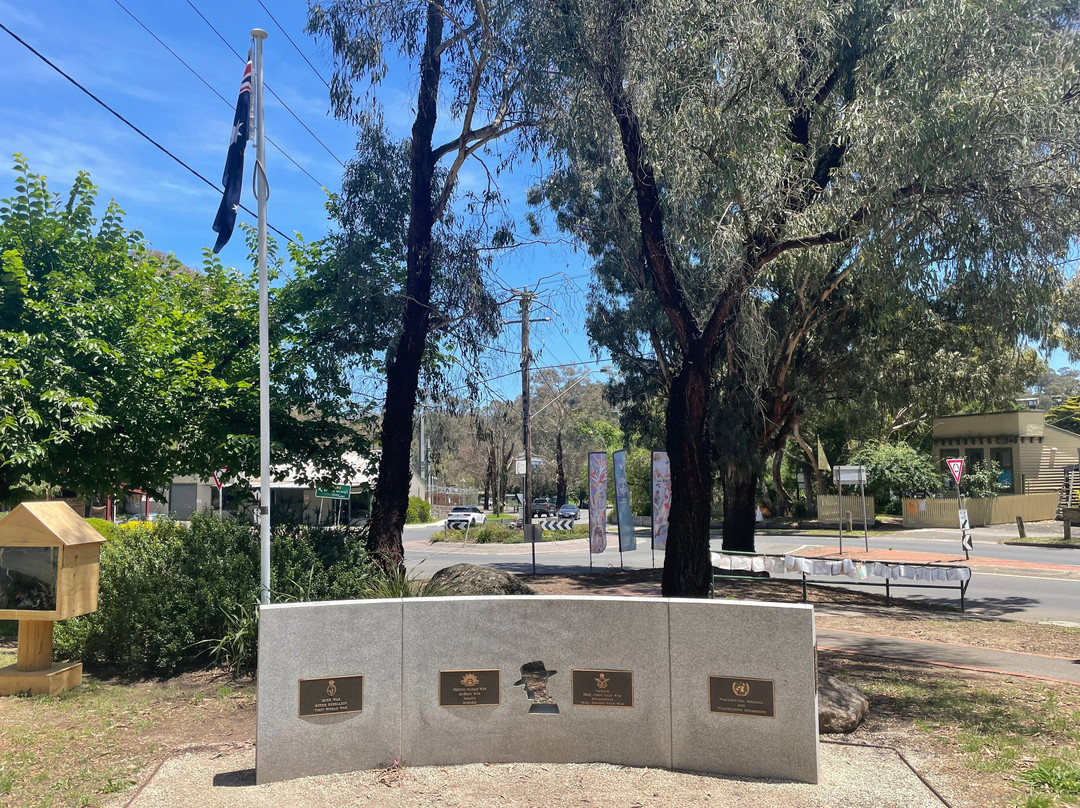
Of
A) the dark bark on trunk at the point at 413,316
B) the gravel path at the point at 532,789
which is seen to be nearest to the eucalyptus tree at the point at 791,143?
the dark bark on trunk at the point at 413,316

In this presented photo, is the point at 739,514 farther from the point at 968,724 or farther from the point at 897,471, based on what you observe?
the point at 897,471

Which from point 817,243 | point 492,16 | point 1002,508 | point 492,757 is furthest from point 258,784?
point 1002,508

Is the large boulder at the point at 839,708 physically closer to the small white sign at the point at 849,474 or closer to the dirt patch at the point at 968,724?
the dirt patch at the point at 968,724

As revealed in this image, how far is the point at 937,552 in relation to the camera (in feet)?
92.2

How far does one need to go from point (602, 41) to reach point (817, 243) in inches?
150

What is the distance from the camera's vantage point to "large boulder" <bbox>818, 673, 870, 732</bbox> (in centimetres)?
688

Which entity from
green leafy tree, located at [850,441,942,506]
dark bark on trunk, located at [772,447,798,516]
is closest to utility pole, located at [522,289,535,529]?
dark bark on trunk, located at [772,447,798,516]

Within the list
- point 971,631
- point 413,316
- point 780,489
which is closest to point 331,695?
point 413,316

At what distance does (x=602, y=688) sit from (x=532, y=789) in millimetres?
875

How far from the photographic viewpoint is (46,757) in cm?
627

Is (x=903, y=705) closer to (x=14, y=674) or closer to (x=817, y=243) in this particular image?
(x=817, y=243)

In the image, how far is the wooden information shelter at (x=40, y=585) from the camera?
313 inches

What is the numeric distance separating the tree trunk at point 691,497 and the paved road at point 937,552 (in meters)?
4.59

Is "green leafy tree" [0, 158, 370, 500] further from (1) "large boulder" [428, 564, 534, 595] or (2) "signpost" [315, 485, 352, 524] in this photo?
(1) "large boulder" [428, 564, 534, 595]
